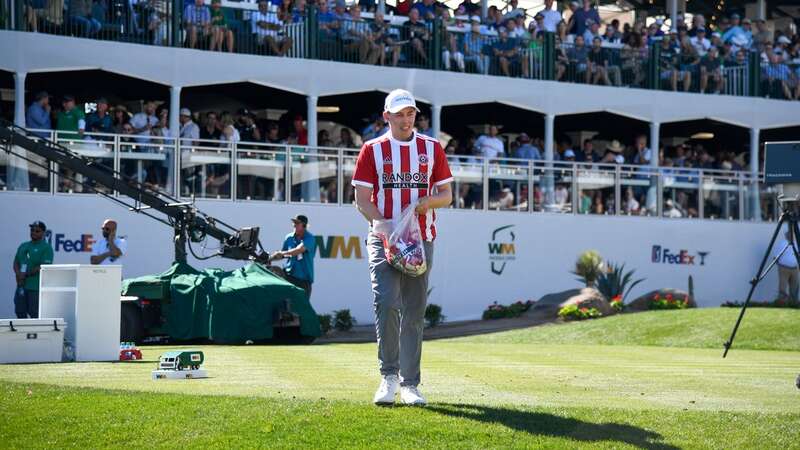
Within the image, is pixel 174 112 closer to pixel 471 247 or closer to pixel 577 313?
pixel 471 247

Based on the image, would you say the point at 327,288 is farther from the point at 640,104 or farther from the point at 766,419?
the point at 766,419

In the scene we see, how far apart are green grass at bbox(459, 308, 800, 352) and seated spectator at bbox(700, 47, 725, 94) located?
1236cm

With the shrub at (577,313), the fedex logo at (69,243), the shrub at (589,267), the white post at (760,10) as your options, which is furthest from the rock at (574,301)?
the white post at (760,10)

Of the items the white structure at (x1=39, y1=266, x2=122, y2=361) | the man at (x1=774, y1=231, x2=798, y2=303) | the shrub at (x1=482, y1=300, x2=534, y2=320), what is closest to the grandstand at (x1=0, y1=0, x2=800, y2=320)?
the shrub at (x1=482, y1=300, x2=534, y2=320)

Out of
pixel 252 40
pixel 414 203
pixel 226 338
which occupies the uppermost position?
pixel 252 40

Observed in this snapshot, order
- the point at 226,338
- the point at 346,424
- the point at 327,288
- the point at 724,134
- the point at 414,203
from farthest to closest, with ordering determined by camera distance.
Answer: the point at 724,134
the point at 327,288
the point at 226,338
the point at 414,203
the point at 346,424

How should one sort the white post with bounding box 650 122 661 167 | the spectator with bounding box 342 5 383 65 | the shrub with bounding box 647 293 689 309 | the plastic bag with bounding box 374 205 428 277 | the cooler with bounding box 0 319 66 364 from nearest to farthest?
the plastic bag with bounding box 374 205 428 277, the cooler with bounding box 0 319 66 364, the shrub with bounding box 647 293 689 309, the spectator with bounding box 342 5 383 65, the white post with bounding box 650 122 661 167

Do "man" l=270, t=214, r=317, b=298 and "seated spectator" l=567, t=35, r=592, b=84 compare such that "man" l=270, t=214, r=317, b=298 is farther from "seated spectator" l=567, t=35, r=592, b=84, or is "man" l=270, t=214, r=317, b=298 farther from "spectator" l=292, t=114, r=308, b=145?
"seated spectator" l=567, t=35, r=592, b=84

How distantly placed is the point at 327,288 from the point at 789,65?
1621 centimetres

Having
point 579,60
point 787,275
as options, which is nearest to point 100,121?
point 579,60

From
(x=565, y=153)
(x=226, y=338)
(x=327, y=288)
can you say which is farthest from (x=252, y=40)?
(x=226, y=338)

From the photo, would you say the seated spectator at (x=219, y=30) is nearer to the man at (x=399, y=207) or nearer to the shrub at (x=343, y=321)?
the shrub at (x=343, y=321)

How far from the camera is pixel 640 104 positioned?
34.7m

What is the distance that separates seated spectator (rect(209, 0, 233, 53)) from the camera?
95.3 feet
